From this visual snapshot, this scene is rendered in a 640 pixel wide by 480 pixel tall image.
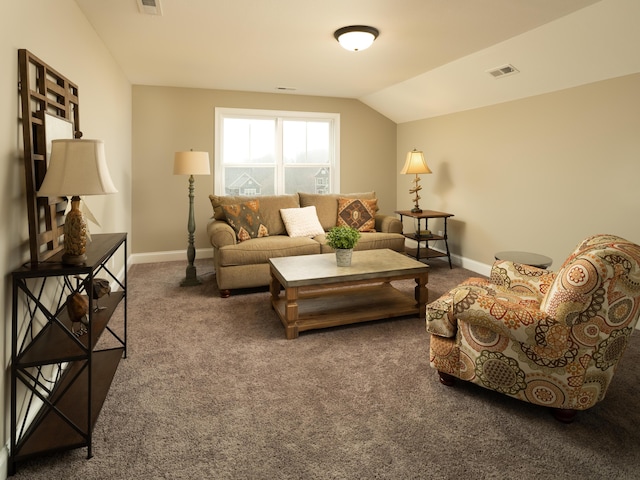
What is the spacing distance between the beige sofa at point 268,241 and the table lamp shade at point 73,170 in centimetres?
221

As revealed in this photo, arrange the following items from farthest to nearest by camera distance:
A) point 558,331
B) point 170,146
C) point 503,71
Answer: point 170,146
point 503,71
point 558,331

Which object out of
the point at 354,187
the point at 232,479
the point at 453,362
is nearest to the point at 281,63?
the point at 354,187

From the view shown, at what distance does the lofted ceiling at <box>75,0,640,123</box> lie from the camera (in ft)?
9.12

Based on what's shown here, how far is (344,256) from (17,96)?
7.77 feet

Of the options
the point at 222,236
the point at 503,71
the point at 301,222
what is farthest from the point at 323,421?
the point at 503,71

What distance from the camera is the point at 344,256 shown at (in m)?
3.43

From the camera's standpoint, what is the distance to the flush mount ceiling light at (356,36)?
124 inches

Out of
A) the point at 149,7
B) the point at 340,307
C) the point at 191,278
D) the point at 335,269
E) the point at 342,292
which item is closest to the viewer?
the point at 149,7

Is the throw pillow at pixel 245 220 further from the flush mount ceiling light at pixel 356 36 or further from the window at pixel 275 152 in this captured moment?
the flush mount ceiling light at pixel 356 36

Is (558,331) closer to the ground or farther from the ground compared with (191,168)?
closer to the ground

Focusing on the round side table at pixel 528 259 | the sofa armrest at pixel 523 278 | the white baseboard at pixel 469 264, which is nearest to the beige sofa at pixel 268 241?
the white baseboard at pixel 469 264

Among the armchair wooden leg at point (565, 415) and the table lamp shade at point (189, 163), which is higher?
the table lamp shade at point (189, 163)

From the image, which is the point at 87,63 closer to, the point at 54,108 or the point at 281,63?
the point at 54,108

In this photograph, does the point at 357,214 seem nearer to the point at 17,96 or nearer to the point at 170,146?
the point at 170,146
